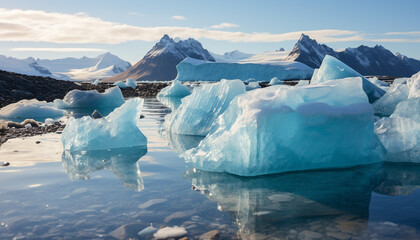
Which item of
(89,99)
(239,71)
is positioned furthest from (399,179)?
(239,71)

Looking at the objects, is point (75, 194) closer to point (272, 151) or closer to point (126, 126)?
point (272, 151)

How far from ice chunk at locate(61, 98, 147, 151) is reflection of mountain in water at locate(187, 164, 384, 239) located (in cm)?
234

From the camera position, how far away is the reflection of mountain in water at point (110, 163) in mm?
4574

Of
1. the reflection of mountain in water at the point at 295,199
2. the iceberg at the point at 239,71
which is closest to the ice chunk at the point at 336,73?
the reflection of mountain in water at the point at 295,199

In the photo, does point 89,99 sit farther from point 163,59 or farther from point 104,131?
point 163,59

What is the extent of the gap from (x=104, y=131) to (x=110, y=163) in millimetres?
1288

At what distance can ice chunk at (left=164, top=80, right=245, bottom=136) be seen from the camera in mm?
7414

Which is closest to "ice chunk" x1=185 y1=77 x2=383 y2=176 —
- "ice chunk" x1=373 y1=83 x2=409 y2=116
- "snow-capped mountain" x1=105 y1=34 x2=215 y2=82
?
"ice chunk" x1=373 y1=83 x2=409 y2=116

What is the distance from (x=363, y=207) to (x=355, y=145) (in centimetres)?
172

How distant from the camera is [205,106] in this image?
7707mm

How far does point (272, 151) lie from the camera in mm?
4527

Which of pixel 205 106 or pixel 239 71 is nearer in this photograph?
pixel 205 106

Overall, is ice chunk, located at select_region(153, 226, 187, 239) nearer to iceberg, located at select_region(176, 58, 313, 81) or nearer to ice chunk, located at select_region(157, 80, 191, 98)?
ice chunk, located at select_region(157, 80, 191, 98)

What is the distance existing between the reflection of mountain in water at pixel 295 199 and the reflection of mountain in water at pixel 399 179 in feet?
0.36
